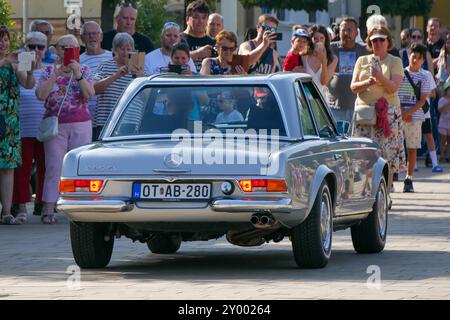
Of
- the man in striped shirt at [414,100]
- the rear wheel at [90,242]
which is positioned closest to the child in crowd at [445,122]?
the man in striped shirt at [414,100]

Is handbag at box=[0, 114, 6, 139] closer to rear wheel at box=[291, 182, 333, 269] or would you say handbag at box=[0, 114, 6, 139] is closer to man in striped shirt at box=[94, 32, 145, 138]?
man in striped shirt at box=[94, 32, 145, 138]

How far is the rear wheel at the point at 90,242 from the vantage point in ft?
39.5

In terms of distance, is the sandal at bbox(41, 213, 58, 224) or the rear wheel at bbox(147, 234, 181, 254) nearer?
the rear wheel at bbox(147, 234, 181, 254)

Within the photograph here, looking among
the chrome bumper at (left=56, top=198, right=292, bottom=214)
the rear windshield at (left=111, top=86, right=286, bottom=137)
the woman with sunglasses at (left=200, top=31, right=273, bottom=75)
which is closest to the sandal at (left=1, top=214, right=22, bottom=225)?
the woman with sunglasses at (left=200, top=31, right=273, bottom=75)

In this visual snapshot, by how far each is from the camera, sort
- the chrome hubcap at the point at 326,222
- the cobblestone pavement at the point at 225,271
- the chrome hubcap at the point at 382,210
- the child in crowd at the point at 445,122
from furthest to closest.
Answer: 1. the child in crowd at the point at 445,122
2. the chrome hubcap at the point at 382,210
3. the chrome hubcap at the point at 326,222
4. the cobblestone pavement at the point at 225,271

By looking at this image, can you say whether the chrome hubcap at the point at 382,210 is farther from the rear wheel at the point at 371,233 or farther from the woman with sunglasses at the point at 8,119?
the woman with sunglasses at the point at 8,119

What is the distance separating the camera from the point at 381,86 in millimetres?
18484

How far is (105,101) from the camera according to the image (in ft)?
58.7

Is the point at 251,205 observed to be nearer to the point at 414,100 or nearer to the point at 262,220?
the point at 262,220

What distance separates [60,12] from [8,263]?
31.5 meters

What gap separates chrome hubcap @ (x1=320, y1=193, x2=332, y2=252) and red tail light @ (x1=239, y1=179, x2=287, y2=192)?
777 mm

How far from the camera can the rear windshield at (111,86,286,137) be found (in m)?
12.4

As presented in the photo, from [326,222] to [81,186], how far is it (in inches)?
74.7

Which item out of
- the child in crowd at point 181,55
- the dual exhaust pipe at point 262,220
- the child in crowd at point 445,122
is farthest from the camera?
the child in crowd at point 445,122
